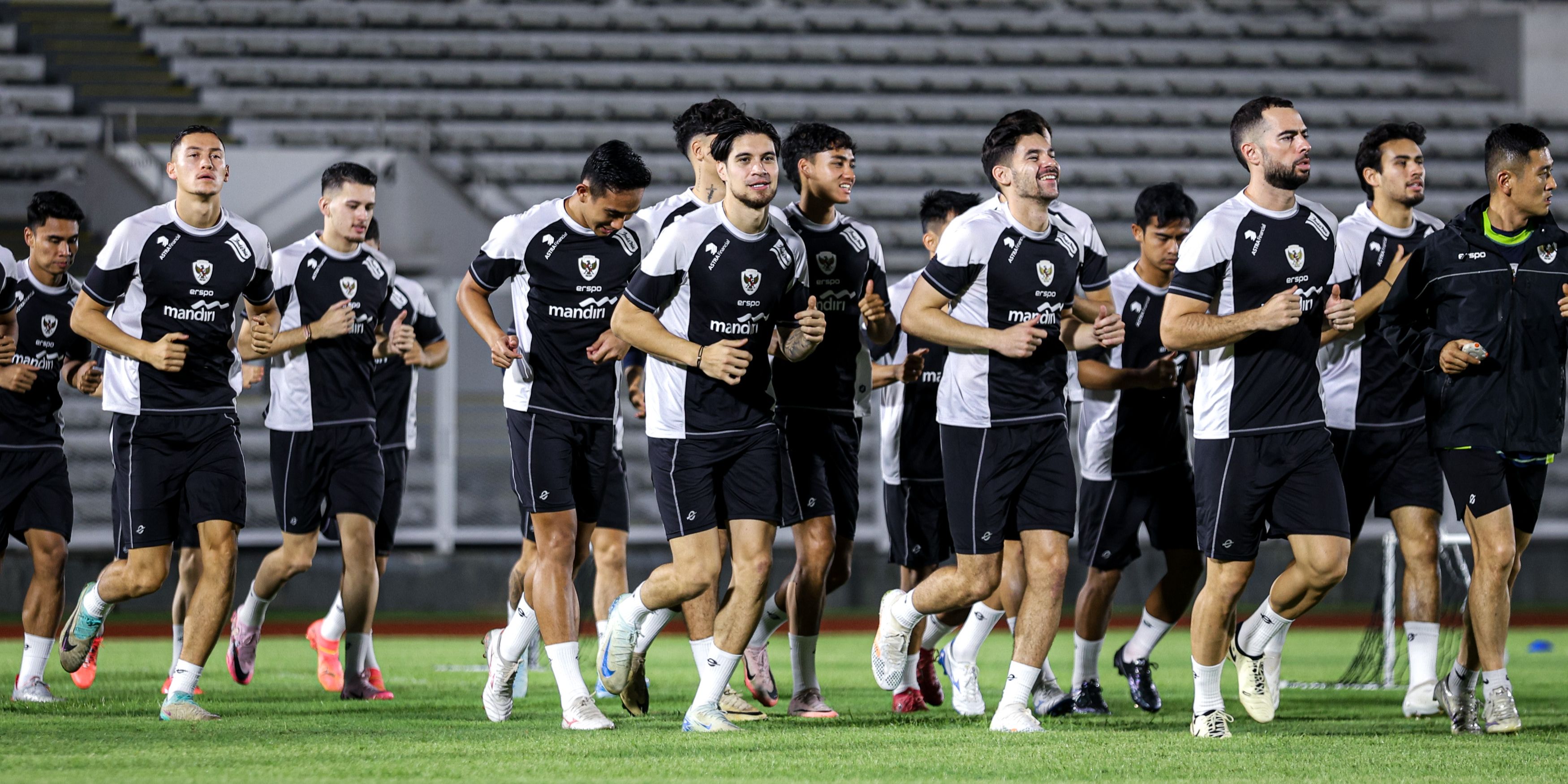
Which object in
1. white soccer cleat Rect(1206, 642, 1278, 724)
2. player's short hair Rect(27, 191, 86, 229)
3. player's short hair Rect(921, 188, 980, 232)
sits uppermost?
player's short hair Rect(921, 188, 980, 232)

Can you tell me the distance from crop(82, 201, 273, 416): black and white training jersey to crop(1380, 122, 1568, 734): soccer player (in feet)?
16.3

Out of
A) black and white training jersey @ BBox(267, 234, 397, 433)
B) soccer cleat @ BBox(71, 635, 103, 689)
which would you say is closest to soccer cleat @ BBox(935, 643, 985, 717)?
black and white training jersey @ BBox(267, 234, 397, 433)

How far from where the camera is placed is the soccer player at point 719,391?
22.6 ft

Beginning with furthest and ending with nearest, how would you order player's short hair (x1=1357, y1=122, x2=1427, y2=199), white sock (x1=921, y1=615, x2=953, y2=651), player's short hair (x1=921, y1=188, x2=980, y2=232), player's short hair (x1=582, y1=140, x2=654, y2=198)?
player's short hair (x1=921, y1=188, x2=980, y2=232) → white sock (x1=921, y1=615, x2=953, y2=651) → player's short hair (x1=1357, y1=122, x2=1427, y2=199) → player's short hair (x1=582, y1=140, x2=654, y2=198)

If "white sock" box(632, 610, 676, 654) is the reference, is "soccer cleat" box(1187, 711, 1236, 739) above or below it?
below

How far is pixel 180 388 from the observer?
7547mm

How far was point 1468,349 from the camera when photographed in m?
7.09

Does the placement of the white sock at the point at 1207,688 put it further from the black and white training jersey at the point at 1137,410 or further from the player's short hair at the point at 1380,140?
the player's short hair at the point at 1380,140

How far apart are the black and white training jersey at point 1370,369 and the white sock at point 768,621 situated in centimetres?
265

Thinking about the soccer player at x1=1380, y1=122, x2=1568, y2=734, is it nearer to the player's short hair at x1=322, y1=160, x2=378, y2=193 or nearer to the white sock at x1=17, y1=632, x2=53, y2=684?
the player's short hair at x1=322, y1=160, x2=378, y2=193

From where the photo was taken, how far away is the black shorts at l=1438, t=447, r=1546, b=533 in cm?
713

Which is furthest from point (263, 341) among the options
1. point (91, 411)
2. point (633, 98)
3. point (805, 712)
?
point (633, 98)

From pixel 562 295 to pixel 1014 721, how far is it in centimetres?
265

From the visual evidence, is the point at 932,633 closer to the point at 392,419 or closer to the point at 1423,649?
the point at 1423,649
